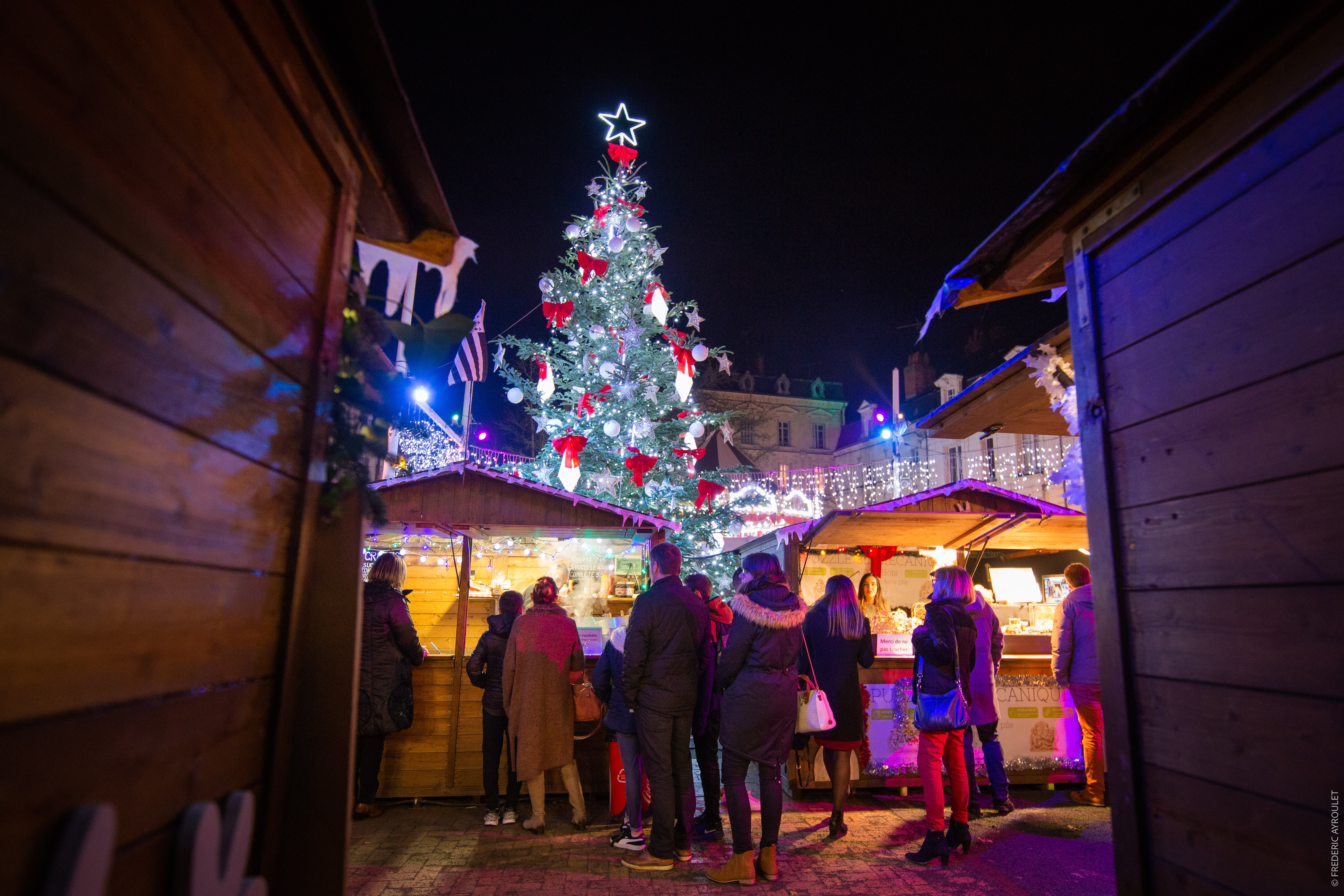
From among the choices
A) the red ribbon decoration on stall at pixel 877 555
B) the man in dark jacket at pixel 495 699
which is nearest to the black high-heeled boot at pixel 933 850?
the man in dark jacket at pixel 495 699

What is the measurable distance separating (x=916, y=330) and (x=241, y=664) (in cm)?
2892

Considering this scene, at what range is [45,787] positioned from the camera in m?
1.15

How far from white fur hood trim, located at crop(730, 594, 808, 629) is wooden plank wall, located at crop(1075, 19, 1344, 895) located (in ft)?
7.84

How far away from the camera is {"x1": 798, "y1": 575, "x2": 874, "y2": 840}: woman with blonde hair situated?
5.67 metres

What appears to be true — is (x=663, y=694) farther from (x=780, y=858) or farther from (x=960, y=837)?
(x=960, y=837)

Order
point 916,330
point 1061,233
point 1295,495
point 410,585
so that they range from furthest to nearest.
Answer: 1. point 916,330
2. point 410,585
3. point 1061,233
4. point 1295,495

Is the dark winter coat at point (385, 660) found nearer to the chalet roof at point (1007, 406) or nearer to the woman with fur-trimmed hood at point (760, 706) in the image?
the woman with fur-trimmed hood at point (760, 706)

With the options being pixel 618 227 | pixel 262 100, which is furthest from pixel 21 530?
pixel 618 227

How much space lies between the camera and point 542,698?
5727mm

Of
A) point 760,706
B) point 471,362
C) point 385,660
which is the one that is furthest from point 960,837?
point 471,362

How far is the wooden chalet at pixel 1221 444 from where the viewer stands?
6.53 feet

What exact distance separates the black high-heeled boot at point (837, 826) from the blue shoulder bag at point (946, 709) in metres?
1.04

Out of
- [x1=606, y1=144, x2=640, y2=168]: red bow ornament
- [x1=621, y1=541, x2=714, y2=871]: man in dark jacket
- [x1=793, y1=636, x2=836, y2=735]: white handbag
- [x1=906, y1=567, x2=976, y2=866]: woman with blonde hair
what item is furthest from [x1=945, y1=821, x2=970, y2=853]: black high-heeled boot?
[x1=606, y1=144, x2=640, y2=168]: red bow ornament

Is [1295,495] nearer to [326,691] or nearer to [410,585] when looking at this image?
[326,691]
